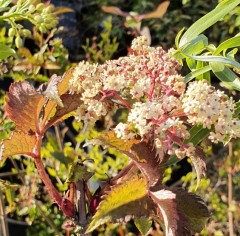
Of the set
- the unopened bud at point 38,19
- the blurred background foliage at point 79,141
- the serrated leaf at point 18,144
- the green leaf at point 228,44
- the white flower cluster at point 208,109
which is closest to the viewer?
the white flower cluster at point 208,109

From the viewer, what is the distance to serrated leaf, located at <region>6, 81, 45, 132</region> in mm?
837

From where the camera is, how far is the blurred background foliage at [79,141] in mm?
1989

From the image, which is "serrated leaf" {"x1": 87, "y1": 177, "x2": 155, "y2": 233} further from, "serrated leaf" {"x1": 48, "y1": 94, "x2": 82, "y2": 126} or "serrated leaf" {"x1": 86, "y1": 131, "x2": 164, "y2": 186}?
"serrated leaf" {"x1": 48, "y1": 94, "x2": 82, "y2": 126}

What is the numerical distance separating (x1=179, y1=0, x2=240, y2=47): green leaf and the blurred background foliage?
0.21 meters

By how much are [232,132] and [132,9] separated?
3.01 meters

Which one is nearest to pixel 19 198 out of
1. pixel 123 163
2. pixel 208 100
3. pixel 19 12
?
pixel 123 163

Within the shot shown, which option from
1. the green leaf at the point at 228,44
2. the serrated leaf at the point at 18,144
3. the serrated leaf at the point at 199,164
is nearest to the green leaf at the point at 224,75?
the green leaf at the point at 228,44

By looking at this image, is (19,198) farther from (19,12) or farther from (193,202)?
(193,202)

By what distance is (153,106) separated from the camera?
0.75 metres

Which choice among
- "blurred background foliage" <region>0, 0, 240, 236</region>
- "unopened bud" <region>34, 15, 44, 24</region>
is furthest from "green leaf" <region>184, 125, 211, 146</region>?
"unopened bud" <region>34, 15, 44, 24</region>

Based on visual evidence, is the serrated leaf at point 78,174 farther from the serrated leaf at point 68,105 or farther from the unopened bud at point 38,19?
the unopened bud at point 38,19

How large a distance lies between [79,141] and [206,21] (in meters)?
1.20

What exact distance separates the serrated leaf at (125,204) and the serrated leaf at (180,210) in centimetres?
1

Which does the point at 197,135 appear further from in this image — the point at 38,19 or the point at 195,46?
the point at 38,19
